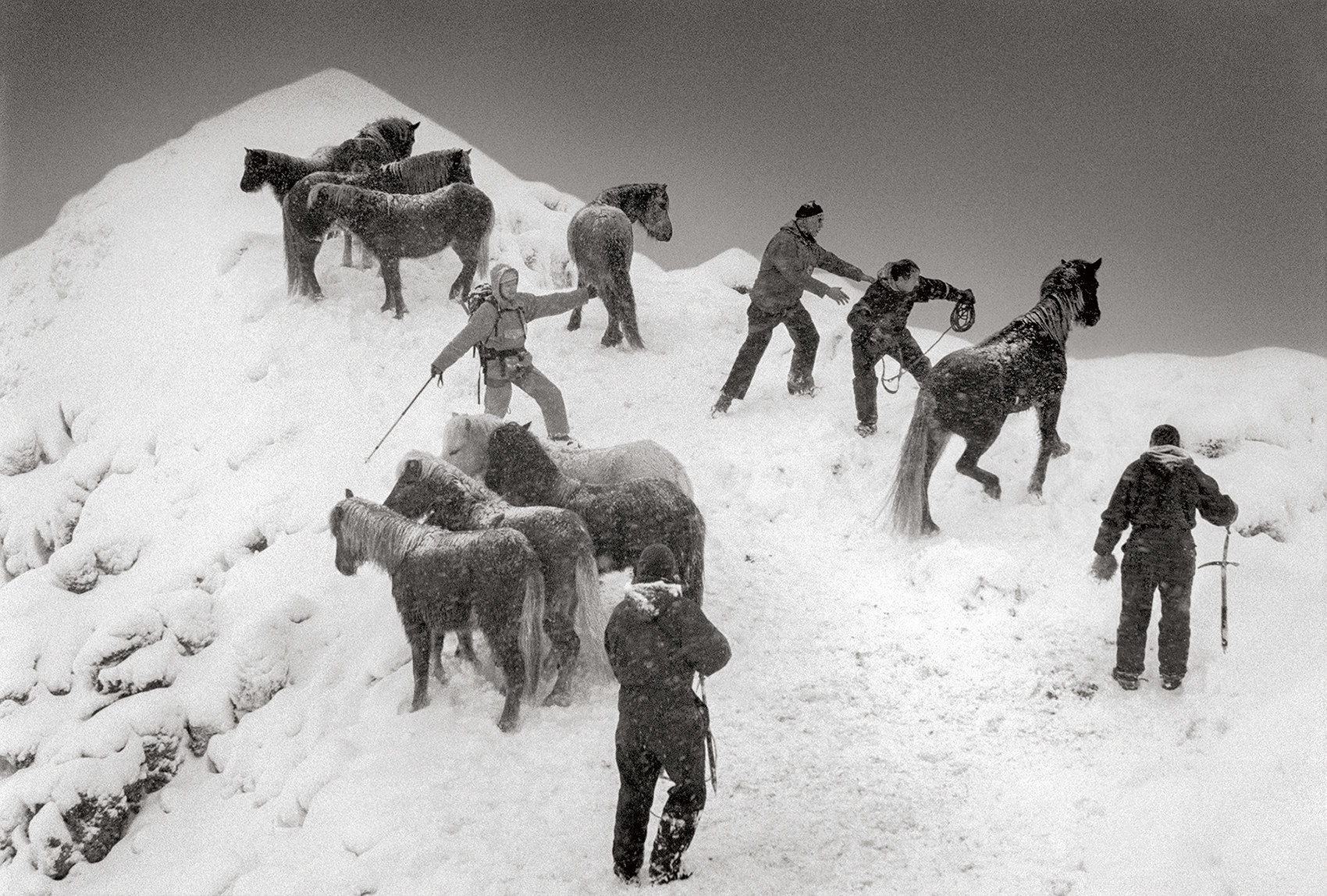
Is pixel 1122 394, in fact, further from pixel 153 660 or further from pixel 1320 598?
pixel 153 660

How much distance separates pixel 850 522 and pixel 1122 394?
292cm

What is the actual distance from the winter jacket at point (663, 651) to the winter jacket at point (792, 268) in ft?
15.1

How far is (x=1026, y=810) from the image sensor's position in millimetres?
4629

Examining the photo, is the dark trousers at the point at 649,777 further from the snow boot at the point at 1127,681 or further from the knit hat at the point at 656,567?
the snow boot at the point at 1127,681

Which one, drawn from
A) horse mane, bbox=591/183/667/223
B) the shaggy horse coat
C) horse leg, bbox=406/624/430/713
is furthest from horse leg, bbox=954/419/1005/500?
horse mane, bbox=591/183/667/223

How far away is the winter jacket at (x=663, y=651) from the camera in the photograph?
3996mm

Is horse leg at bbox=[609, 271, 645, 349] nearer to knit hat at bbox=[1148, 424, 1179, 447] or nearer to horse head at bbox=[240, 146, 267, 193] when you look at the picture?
horse head at bbox=[240, 146, 267, 193]

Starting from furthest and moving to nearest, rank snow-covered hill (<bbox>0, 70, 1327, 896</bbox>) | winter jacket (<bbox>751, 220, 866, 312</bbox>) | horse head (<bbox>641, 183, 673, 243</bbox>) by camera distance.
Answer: horse head (<bbox>641, 183, 673, 243</bbox>) < winter jacket (<bbox>751, 220, 866, 312</bbox>) < snow-covered hill (<bbox>0, 70, 1327, 896</bbox>)

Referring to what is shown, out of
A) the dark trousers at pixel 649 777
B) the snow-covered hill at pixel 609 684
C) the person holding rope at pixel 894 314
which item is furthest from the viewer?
the person holding rope at pixel 894 314

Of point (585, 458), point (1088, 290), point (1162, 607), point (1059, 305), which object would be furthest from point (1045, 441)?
point (585, 458)

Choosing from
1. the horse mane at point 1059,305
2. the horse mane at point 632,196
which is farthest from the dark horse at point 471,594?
the horse mane at point 632,196

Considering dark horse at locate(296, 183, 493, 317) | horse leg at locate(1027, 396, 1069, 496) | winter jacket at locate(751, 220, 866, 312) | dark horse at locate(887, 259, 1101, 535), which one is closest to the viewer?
dark horse at locate(887, 259, 1101, 535)

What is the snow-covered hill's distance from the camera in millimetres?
4445

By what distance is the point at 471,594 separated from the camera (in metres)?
5.10
